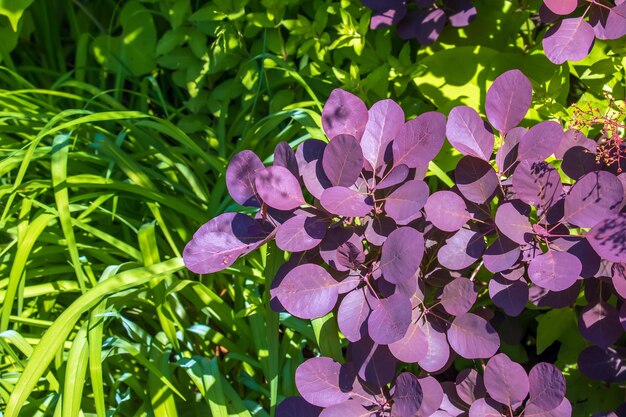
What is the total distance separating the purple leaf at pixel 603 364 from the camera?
1.34 meters

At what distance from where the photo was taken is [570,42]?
4.35 ft

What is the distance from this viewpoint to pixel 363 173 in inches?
46.0

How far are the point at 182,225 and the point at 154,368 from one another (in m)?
0.50

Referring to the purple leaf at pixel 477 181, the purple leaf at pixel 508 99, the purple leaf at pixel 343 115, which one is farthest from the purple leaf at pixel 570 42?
the purple leaf at pixel 343 115

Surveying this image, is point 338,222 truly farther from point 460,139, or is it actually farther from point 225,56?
point 225,56

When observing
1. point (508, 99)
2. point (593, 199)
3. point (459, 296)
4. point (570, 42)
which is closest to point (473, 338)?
point (459, 296)

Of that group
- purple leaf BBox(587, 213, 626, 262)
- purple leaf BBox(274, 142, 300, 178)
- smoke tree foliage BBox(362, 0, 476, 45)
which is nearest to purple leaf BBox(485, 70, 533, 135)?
purple leaf BBox(587, 213, 626, 262)

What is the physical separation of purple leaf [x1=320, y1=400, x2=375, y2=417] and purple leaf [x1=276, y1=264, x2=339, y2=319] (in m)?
0.16

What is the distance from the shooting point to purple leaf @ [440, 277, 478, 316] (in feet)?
3.74

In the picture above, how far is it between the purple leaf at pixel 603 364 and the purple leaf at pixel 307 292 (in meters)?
0.56

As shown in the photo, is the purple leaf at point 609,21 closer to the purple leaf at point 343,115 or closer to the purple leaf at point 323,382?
the purple leaf at point 343,115

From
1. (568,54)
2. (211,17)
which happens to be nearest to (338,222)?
(568,54)

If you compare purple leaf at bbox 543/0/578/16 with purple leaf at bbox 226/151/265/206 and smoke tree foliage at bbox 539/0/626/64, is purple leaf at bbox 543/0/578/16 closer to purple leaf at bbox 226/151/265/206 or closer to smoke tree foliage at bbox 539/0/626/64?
smoke tree foliage at bbox 539/0/626/64

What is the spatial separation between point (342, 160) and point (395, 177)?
9 cm
